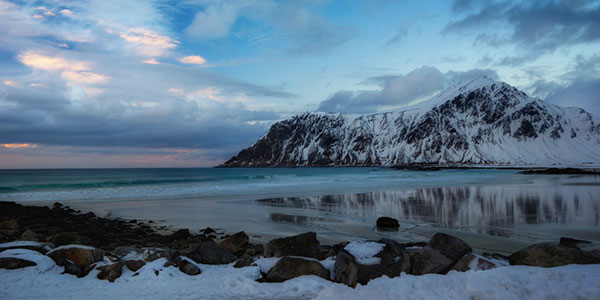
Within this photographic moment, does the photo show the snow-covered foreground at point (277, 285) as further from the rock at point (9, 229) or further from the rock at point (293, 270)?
the rock at point (9, 229)

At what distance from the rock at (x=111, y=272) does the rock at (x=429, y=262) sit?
6.16 metres

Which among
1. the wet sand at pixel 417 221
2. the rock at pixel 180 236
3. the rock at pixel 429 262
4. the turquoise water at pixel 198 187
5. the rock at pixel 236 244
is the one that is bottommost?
the turquoise water at pixel 198 187

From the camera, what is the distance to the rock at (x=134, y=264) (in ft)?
25.1

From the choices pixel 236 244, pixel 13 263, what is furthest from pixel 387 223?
pixel 13 263

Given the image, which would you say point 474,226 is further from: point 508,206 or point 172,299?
point 172,299

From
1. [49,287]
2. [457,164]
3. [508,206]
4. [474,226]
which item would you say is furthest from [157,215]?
[457,164]

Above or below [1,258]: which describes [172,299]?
below

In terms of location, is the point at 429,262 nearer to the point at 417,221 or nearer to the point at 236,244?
the point at 236,244

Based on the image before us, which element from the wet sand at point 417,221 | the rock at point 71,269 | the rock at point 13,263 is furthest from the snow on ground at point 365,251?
the rock at point 13,263

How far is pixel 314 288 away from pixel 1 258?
678 centimetres

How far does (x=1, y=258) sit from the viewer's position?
7.47 metres

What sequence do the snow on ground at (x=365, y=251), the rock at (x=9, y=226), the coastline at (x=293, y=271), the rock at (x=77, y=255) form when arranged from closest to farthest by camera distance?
the coastline at (x=293, y=271), the snow on ground at (x=365, y=251), the rock at (x=77, y=255), the rock at (x=9, y=226)

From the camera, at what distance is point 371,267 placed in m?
6.88

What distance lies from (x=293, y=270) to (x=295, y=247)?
106 cm
